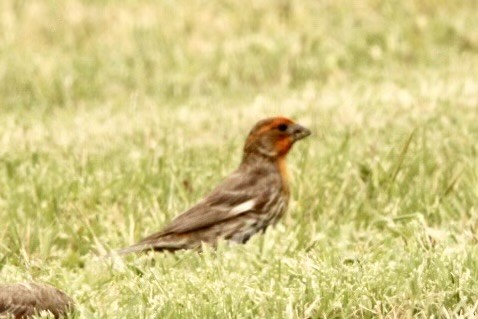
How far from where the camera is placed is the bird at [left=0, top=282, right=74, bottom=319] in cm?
579

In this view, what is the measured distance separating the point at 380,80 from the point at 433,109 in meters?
2.72

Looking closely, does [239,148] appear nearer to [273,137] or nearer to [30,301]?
[273,137]

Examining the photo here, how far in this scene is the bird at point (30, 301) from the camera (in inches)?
228

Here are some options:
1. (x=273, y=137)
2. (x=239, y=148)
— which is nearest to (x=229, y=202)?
(x=273, y=137)

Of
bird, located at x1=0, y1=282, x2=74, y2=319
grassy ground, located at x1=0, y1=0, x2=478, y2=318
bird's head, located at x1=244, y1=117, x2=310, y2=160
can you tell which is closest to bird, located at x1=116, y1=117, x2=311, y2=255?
bird's head, located at x1=244, y1=117, x2=310, y2=160

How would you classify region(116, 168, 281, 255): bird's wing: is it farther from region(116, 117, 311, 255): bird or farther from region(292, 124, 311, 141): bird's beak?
region(292, 124, 311, 141): bird's beak

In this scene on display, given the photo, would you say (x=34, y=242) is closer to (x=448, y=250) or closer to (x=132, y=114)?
(x=448, y=250)

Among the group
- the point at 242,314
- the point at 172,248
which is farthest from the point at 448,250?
the point at 172,248

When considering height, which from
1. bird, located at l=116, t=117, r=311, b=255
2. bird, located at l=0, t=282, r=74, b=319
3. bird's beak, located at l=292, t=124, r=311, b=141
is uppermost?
bird's beak, located at l=292, t=124, r=311, b=141

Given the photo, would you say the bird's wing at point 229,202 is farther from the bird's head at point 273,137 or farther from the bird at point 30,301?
the bird at point 30,301

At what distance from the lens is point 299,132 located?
8.51m

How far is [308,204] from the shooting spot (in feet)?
27.2

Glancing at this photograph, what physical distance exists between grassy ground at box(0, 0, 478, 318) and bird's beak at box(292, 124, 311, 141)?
12.4 inches

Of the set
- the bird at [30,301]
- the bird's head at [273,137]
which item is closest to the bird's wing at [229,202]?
the bird's head at [273,137]
